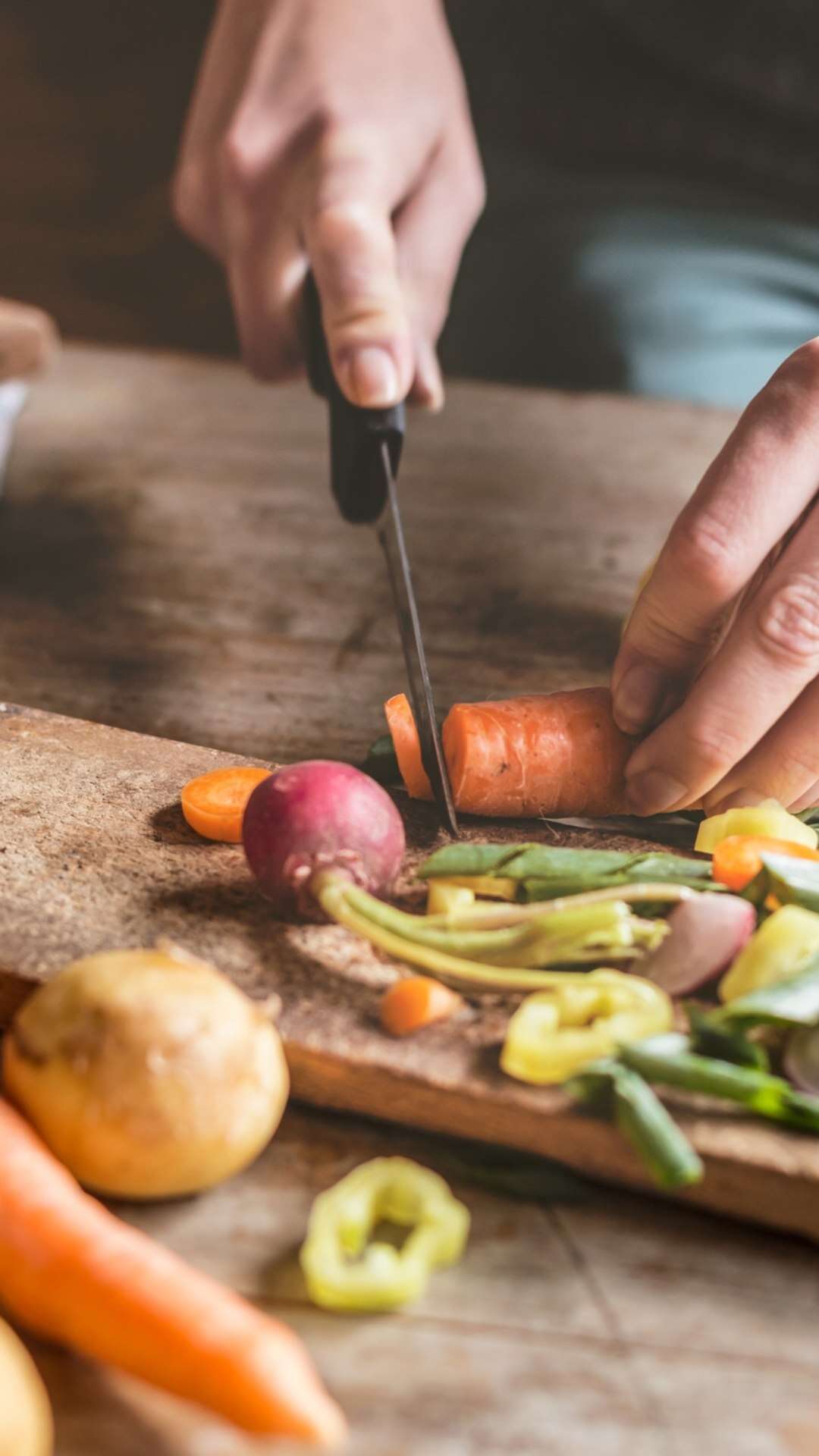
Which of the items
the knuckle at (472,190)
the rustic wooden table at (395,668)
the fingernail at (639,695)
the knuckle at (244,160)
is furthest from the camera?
the knuckle at (472,190)

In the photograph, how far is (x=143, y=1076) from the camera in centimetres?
106

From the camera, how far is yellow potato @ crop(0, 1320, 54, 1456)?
829 millimetres

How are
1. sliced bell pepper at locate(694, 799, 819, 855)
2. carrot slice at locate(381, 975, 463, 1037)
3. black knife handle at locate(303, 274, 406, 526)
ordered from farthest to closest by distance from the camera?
1. black knife handle at locate(303, 274, 406, 526)
2. sliced bell pepper at locate(694, 799, 819, 855)
3. carrot slice at locate(381, 975, 463, 1037)

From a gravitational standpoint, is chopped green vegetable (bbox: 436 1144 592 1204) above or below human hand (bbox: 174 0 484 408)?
below

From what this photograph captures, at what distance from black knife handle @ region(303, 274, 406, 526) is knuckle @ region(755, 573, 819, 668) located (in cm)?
58

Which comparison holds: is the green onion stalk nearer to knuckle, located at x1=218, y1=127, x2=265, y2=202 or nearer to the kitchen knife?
the kitchen knife

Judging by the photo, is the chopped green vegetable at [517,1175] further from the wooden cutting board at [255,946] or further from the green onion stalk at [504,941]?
the green onion stalk at [504,941]

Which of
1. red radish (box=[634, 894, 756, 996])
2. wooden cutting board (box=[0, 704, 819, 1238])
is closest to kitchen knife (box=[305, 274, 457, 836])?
wooden cutting board (box=[0, 704, 819, 1238])

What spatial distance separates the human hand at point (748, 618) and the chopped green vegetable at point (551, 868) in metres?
0.22

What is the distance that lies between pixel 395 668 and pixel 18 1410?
5.02 feet

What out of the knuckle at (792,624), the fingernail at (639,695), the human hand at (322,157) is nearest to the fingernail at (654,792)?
the fingernail at (639,695)

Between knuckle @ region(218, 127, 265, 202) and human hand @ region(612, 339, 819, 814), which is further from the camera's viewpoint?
knuckle @ region(218, 127, 265, 202)

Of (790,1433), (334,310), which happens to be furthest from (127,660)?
(790,1433)

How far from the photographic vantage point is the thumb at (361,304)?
6.15 ft
